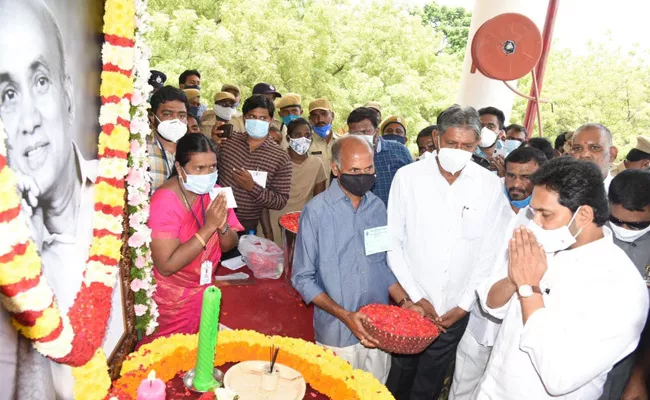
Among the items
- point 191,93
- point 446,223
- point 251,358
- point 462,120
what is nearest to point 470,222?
point 446,223

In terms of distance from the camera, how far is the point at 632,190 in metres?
2.83

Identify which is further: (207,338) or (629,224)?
(629,224)

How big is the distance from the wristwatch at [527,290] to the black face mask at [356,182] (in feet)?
3.38

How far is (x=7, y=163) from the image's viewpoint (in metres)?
1.21

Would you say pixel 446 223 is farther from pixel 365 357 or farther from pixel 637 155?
pixel 637 155

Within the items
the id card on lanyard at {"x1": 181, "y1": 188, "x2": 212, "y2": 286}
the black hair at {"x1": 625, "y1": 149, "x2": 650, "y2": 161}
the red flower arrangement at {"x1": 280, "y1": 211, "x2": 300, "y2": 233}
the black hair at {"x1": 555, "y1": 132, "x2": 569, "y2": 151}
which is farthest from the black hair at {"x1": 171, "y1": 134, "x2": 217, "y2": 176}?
the black hair at {"x1": 555, "y1": 132, "x2": 569, "y2": 151}

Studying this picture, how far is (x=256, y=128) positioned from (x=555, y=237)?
3.02 metres

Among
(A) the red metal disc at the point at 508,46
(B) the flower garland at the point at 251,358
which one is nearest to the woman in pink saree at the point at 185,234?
(B) the flower garland at the point at 251,358

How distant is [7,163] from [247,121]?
10.6ft

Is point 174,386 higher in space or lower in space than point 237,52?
lower

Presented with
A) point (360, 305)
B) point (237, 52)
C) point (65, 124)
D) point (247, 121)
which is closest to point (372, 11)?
point (237, 52)

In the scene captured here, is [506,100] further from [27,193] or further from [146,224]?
[27,193]

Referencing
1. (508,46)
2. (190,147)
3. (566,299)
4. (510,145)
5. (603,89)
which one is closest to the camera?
(566,299)

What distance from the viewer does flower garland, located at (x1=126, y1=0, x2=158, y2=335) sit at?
209cm
